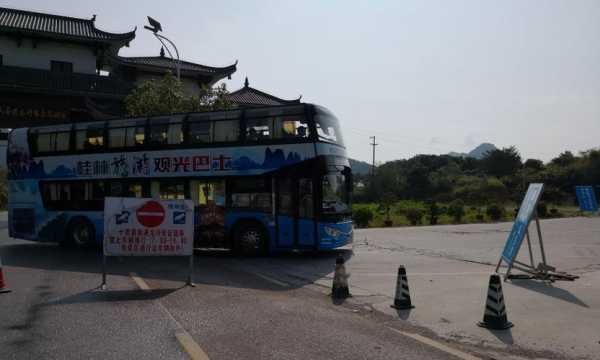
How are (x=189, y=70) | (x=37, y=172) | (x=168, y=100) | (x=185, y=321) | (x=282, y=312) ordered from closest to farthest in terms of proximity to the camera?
(x=185, y=321) < (x=282, y=312) < (x=37, y=172) < (x=168, y=100) < (x=189, y=70)

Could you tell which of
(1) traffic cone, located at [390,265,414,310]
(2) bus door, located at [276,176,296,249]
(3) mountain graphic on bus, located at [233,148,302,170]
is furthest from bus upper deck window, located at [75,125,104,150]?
(1) traffic cone, located at [390,265,414,310]

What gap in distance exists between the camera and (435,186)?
6650cm

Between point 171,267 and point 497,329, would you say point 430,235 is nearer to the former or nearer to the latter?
point 171,267

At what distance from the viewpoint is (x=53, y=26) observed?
30266 millimetres

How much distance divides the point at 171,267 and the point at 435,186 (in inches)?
2272

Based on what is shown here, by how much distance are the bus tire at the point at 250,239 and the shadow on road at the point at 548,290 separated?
658 centimetres

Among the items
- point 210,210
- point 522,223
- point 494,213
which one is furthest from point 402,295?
point 494,213

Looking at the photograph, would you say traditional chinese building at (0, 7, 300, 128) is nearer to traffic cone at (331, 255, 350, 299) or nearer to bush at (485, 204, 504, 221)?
bush at (485, 204, 504, 221)

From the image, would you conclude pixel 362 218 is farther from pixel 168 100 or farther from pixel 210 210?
pixel 210 210

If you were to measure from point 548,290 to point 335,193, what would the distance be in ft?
19.6

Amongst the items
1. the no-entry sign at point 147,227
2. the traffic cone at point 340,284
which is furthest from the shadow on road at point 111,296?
the traffic cone at point 340,284

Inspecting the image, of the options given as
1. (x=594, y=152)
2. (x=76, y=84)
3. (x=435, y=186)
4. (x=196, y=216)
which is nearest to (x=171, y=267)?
(x=196, y=216)

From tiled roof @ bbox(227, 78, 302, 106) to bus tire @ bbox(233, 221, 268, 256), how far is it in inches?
891

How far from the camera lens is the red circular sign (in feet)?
31.8
